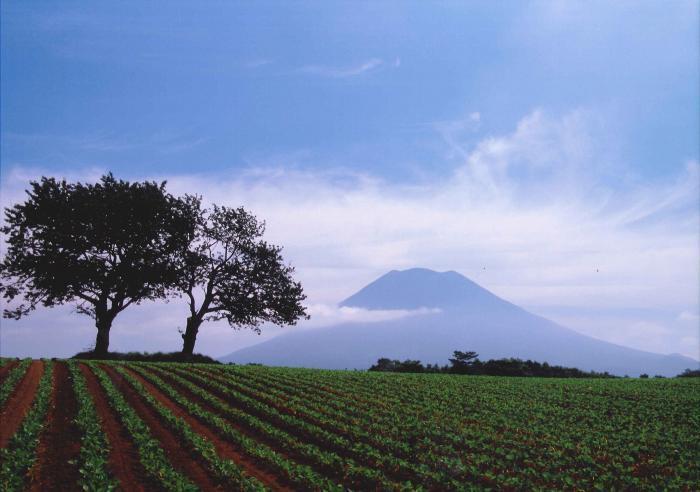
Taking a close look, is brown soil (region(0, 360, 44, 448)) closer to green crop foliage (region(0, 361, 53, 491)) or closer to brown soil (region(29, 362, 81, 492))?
green crop foliage (region(0, 361, 53, 491))

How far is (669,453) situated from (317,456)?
1345 cm

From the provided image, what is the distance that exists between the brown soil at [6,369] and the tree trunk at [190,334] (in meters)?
17.0

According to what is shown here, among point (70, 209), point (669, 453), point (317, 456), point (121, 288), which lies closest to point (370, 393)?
point (317, 456)

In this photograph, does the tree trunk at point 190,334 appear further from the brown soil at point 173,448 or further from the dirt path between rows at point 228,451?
the dirt path between rows at point 228,451

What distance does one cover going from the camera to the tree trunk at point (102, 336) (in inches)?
1836

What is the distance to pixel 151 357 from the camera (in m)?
46.9

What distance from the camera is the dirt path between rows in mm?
13539

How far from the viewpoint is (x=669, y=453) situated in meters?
17.2

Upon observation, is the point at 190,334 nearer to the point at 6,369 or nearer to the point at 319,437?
the point at 6,369

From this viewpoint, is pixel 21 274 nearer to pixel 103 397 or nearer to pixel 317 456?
pixel 103 397

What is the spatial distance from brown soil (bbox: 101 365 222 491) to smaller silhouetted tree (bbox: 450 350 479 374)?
3723 centimetres

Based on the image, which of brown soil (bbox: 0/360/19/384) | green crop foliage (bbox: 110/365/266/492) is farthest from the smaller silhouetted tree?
brown soil (bbox: 0/360/19/384)

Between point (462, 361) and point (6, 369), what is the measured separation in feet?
144

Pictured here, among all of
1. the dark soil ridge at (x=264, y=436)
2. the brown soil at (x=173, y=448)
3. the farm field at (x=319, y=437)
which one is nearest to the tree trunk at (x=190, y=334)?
the farm field at (x=319, y=437)
